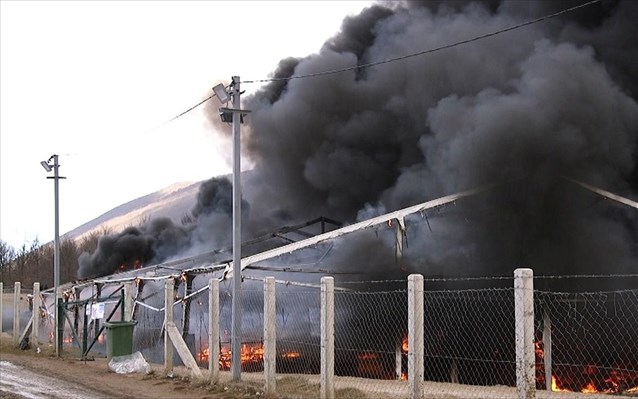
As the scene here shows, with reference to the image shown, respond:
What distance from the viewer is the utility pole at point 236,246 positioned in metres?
12.3

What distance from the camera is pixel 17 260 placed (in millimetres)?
61250

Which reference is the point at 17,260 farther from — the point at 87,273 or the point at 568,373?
the point at 568,373

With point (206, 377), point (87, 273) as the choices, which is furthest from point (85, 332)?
point (87, 273)

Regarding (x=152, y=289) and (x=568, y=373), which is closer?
(x=568, y=373)

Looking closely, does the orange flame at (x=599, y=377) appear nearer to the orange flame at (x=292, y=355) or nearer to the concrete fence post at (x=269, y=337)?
the orange flame at (x=292, y=355)

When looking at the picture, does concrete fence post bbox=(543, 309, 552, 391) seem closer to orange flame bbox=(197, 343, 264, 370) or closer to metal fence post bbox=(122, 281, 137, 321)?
orange flame bbox=(197, 343, 264, 370)

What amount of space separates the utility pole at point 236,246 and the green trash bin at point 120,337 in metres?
3.97

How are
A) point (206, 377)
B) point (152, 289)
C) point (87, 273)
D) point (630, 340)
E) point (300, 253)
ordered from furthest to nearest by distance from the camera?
1. point (87, 273)
2. point (152, 289)
3. point (300, 253)
4. point (630, 340)
5. point (206, 377)

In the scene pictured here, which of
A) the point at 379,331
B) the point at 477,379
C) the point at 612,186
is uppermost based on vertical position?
the point at 612,186

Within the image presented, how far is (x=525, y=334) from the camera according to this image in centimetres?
722

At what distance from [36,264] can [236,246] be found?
5306cm

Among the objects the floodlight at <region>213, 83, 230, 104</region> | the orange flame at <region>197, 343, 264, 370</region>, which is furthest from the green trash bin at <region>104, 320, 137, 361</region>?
the floodlight at <region>213, 83, 230, 104</region>

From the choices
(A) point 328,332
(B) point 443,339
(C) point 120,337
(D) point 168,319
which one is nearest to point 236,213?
(D) point 168,319

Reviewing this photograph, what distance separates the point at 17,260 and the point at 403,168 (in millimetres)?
42485
